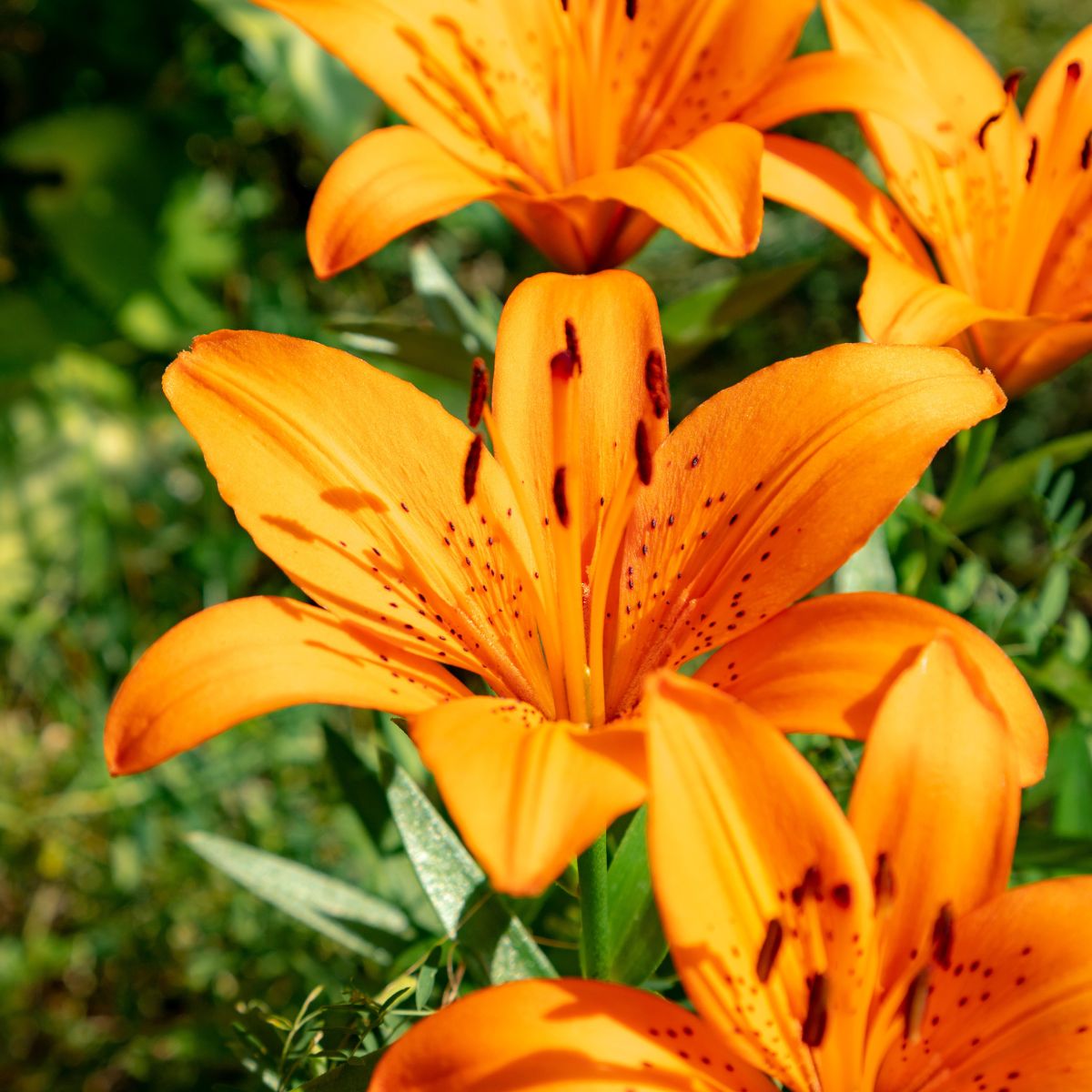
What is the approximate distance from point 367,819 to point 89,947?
0.60 meters

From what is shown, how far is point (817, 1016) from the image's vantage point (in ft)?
2.12

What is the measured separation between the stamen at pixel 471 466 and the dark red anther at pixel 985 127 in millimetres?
508

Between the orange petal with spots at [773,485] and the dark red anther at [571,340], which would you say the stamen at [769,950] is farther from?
the dark red anther at [571,340]

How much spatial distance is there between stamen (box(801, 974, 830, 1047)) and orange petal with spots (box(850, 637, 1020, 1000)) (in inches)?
2.5

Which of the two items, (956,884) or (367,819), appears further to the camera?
→ (367,819)

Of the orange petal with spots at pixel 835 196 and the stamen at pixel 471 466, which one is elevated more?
the orange petal with spots at pixel 835 196

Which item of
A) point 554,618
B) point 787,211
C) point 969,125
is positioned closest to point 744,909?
point 554,618

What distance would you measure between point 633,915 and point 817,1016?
0.24m

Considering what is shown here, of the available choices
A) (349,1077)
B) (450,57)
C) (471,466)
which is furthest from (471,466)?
(450,57)

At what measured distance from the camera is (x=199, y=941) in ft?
5.00

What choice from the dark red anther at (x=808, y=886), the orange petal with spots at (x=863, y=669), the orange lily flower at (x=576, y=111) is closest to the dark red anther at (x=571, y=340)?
the orange lily flower at (x=576, y=111)

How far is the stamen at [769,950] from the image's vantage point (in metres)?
0.65

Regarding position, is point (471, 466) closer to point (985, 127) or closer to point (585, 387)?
point (585, 387)

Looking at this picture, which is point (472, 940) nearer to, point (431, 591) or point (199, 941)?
point (431, 591)
